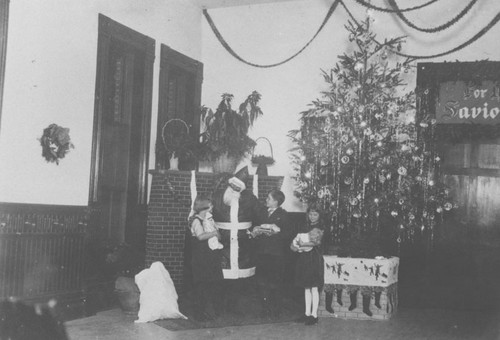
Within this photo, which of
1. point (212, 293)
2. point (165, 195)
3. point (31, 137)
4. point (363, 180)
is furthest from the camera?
point (165, 195)

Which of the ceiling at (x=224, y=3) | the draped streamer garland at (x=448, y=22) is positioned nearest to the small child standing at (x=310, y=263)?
the draped streamer garland at (x=448, y=22)

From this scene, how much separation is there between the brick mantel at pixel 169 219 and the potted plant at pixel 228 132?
0.61 meters

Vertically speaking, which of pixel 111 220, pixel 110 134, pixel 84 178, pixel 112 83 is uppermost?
pixel 112 83

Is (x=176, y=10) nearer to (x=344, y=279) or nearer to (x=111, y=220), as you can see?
(x=111, y=220)

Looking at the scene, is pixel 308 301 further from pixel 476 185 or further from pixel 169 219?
pixel 476 185

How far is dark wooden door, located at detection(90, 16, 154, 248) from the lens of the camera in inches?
274

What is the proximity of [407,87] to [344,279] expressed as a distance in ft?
10.1

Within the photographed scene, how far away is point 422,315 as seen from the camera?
7.31 m

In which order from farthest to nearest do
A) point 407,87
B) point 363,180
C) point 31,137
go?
point 407,87 → point 363,180 → point 31,137

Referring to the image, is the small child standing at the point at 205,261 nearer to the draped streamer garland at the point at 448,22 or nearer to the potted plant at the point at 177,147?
the potted plant at the point at 177,147

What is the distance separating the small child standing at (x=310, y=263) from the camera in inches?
251

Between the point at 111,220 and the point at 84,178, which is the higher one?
the point at 84,178

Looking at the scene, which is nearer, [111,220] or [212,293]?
[212,293]

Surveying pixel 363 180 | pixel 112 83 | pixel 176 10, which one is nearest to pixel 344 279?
pixel 363 180
